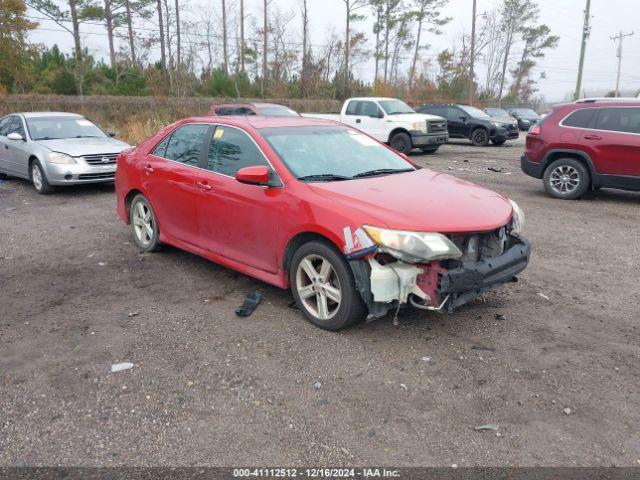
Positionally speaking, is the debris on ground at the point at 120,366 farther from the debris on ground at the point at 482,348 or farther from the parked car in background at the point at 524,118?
the parked car in background at the point at 524,118

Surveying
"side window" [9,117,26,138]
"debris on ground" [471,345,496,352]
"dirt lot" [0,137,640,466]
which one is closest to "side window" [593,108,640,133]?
"dirt lot" [0,137,640,466]

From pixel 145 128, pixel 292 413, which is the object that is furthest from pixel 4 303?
pixel 145 128

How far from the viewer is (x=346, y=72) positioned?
4294cm

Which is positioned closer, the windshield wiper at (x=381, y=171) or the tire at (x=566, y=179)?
the windshield wiper at (x=381, y=171)

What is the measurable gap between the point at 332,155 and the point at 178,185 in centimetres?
164

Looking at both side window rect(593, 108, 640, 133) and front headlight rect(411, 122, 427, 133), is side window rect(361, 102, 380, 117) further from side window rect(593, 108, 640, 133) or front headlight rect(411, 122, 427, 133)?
side window rect(593, 108, 640, 133)

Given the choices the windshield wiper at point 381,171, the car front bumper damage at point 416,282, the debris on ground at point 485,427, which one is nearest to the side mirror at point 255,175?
the windshield wiper at point 381,171

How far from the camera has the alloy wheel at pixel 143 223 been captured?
618 centimetres

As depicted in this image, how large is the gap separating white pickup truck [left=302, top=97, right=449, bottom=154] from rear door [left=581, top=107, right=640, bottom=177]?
25.0ft

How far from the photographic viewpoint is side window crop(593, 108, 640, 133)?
8820 mm

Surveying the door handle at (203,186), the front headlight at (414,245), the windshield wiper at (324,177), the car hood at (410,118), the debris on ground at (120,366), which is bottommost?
the debris on ground at (120,366)

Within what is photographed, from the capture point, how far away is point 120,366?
370 centimetres

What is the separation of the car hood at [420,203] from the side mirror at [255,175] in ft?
1.25

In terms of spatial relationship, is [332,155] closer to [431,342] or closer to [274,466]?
[431,342]
